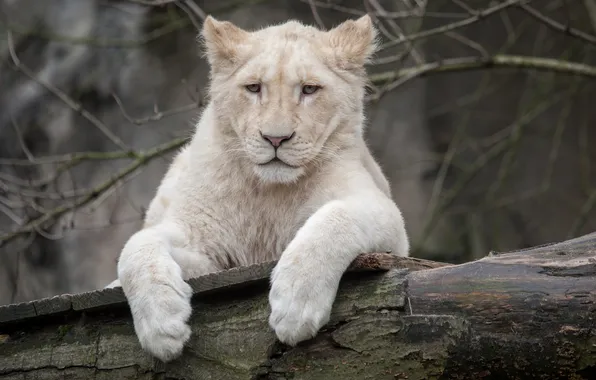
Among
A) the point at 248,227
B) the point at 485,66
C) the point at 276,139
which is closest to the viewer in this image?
the point at 276,139

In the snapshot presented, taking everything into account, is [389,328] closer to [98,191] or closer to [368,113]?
[98,191]

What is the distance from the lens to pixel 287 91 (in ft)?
13.8

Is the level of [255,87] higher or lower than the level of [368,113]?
higher

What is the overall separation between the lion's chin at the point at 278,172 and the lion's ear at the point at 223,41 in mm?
658

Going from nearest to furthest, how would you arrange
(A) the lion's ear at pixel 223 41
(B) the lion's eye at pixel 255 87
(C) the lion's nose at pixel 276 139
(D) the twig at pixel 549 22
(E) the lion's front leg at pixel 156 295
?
(E) the lion's front leg at pixel 156 295, (C) the lion's nose at pixel 276 139, (B) the lion's eye at pixel 255 87, (A) the lion's ear at pixel 223 41, (D) the twig at pixel 549 22

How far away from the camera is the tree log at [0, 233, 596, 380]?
2.99 meters

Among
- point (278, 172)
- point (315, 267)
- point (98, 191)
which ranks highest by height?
point (278, 172)

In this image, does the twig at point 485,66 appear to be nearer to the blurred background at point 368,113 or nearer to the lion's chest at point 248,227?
the blurred background at point 368,113

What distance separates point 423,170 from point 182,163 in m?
6.34

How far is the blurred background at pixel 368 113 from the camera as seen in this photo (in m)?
9.84

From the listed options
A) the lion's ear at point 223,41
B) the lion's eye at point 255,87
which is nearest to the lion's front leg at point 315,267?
the lion's eye at point 255,87

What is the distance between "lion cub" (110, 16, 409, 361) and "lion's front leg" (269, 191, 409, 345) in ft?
0.07

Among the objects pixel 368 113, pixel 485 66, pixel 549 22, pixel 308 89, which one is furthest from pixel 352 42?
pixel 368 113

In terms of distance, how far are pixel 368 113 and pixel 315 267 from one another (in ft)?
22.6
